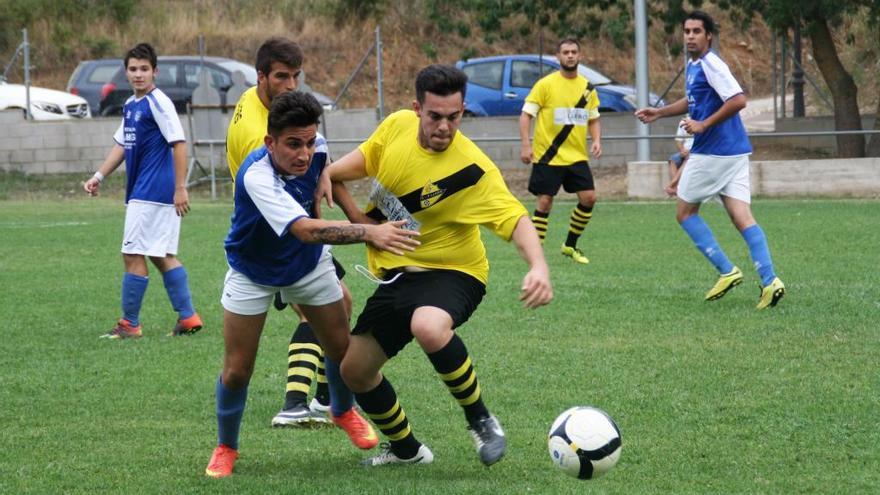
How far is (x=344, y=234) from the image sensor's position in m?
4.81

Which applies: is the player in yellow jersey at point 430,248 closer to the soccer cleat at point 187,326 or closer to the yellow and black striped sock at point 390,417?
the yellow and black striped sock at point 390,417

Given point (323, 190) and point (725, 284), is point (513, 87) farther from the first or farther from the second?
point (323, 190)

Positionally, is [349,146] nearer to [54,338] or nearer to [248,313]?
[54,338]

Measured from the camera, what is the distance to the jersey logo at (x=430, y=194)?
5.32 meters

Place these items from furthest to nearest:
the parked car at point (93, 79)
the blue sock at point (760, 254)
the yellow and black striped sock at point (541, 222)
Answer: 1. the parked car at point (93, 79)
2. the yellow and black striped sock at point (541, 222)
3. the blue sock at point (760, 254)

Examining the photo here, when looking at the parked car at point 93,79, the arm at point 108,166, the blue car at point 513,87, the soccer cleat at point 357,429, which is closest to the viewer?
the soccer cleat at point 357,429

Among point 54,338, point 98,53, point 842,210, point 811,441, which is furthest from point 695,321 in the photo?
point 98,53

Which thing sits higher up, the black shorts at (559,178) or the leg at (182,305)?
the black shorts at (559,178)

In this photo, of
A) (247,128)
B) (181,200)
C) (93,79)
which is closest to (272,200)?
(247,128)

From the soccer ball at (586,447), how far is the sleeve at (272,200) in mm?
1282

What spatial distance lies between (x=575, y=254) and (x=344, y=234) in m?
7.71

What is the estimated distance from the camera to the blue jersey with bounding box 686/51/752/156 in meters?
9.43

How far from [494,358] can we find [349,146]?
14.9 m

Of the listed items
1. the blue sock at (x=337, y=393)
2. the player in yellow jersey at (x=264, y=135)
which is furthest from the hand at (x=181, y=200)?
the blue sock at (x=337, y=393)
